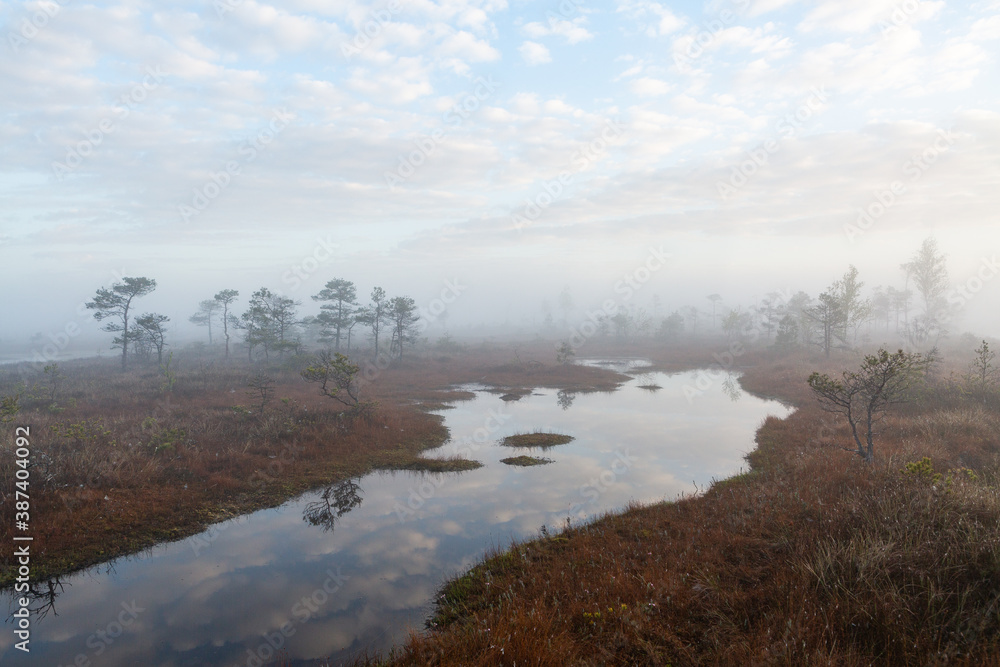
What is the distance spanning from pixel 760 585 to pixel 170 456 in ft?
56.8

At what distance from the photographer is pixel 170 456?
14.9m

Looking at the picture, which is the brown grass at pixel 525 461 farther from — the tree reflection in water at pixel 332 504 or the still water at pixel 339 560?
the tree reflection in water at pixel 332 504

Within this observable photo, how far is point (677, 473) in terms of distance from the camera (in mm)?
15945

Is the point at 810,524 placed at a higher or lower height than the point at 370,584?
higher

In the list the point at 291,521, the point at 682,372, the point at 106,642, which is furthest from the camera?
the point at 682,372

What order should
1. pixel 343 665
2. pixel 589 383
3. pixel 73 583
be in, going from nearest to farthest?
pixel 343 665 → pixel 73 583 → pixel 589 383

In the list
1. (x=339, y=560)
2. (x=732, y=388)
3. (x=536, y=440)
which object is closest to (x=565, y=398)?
(x=536, y=440)

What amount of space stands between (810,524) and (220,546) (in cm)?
1318

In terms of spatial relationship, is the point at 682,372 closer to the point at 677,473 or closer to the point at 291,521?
the point at 677,473

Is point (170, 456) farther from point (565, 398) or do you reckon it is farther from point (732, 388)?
point (732, 388)

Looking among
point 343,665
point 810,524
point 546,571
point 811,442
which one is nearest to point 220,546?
point 343,665

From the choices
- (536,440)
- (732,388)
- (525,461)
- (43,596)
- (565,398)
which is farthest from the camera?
(732,388)

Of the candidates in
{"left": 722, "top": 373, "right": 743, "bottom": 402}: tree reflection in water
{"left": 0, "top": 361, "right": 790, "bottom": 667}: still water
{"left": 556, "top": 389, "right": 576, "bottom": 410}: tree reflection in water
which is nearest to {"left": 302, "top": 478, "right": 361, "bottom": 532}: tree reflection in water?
{"left": 0, "top": 361, "right": 790, "bottom": 667}: still water

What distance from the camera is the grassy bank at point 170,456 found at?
34.9 feet
